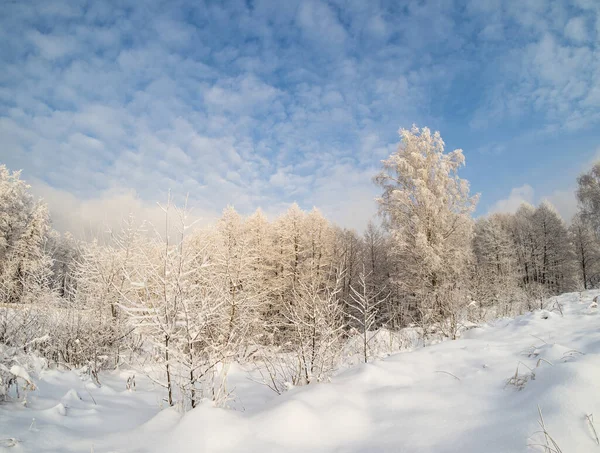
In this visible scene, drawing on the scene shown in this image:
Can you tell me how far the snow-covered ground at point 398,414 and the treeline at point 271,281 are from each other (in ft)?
2.42

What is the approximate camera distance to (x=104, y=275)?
30.2ft

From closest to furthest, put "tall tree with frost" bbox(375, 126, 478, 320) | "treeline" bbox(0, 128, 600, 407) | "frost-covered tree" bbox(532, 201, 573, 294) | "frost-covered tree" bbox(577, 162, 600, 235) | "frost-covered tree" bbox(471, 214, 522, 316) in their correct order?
1. "treeline" bbox(0, 128, 600, 407)
2. "frost-covered tree" bbox(471, 214, 522, 316)
3. "tall tree with frost" bbox(375, 126, 478, 320)
4. "frost-covered tree" bbox(577, 162, 600, 235)
5. "frost-covered tree" bbox(532, 201, 573, 294)

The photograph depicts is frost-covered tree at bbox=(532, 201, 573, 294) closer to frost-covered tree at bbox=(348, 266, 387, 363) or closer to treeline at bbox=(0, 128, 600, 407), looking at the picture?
treeline at bbox=(0, 128, 600, 407)

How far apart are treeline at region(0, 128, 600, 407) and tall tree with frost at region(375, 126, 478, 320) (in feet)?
0.21

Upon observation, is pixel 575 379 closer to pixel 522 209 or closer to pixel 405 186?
pixel 405 186

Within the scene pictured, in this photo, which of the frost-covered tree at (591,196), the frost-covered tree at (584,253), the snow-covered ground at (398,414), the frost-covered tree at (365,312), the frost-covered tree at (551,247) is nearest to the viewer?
the snow-covered ground at (398,414)

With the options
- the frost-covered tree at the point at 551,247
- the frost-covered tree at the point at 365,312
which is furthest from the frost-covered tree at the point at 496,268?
the frost-covered tree at the point at 365,312

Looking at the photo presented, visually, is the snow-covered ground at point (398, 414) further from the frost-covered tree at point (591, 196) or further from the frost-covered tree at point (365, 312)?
the frost-covered tree at point (591, 196)

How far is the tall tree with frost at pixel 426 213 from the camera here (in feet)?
45.9

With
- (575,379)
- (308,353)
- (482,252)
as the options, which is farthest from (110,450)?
(482,252)

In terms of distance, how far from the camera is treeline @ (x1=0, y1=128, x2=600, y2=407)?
404cm

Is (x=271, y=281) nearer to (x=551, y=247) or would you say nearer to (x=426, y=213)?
(x=426, y=213)

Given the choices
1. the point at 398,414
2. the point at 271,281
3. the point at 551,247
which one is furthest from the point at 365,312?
the point at 551,247

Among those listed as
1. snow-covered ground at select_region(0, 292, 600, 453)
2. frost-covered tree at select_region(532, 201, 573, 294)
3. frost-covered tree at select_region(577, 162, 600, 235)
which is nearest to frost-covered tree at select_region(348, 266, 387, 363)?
snow-covered ground at select_region(0, 292, 600, 453)
